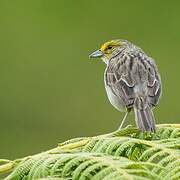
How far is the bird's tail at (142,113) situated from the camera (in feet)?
19.8

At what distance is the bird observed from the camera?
671 centimetres

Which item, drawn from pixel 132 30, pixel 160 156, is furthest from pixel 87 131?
pixel 160 156

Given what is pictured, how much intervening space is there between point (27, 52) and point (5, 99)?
1.35 m

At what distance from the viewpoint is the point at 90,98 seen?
42.2 feet

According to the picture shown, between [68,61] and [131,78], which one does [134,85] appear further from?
[68,61]

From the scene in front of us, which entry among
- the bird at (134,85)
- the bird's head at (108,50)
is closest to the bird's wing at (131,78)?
the bird at (134,85)

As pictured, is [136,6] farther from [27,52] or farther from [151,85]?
[151,85]

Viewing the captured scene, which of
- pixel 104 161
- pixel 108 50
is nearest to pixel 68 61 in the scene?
pixel 108 50

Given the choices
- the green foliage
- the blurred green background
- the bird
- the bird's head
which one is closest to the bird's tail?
the bird

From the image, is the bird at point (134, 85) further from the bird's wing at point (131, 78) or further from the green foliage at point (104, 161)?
the green foliage at point (104, 161)

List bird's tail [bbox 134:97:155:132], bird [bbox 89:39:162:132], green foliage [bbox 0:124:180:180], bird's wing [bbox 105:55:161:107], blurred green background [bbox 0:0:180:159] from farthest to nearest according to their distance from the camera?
blurred green background [bbox 0:0:180:159] → bird's wing [bbox 105:55:161:107] → bird [bbox 89:39:162:132] → bird's tail [bbox 134:97:155:132] → green foliage [bbox 0:124:180:180]

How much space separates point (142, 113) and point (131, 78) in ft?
2.45

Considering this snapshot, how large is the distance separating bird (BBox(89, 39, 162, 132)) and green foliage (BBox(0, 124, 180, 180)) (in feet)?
4.77

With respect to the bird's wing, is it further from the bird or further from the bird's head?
the bird's head
